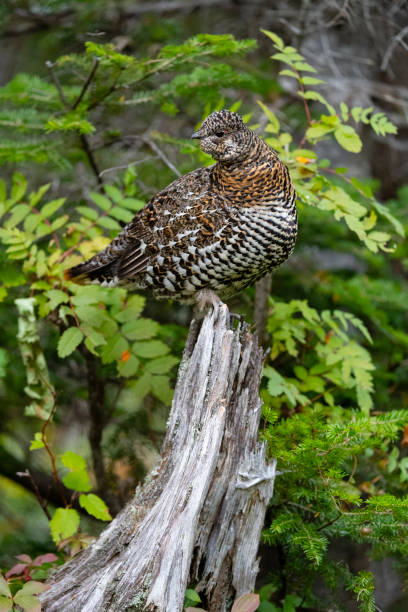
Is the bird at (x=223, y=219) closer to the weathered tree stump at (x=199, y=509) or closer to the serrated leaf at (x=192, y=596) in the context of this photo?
the weathered tree stump at (x=199, y=509)

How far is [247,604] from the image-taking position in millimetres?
2492

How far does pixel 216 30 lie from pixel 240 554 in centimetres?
589

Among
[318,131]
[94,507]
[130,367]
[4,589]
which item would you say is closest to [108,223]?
[130,367]

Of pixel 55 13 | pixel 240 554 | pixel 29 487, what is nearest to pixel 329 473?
pixel 240 554

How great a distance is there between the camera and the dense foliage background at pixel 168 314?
10.2ft

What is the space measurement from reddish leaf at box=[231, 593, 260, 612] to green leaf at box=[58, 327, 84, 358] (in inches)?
62.3

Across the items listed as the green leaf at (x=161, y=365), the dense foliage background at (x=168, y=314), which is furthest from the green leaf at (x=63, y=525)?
the green leaf at (x=161, y=365)

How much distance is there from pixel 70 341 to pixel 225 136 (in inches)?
54.5

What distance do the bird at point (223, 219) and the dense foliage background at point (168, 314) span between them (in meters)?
0.40

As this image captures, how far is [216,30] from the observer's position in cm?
708

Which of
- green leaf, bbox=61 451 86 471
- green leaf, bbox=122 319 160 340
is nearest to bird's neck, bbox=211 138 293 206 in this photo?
green leaf, bbox=122 319 160 340

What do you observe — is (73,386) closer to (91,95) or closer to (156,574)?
(91,95)

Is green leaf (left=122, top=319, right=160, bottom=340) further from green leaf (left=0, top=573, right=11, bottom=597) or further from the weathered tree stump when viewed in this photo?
green leaf (left=0, top=573, right=11, bottom=597)

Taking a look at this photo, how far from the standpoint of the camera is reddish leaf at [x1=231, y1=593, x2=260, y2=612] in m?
2.47
